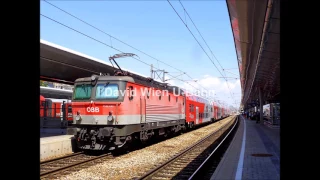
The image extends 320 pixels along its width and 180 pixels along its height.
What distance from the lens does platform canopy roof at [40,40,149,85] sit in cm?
1192

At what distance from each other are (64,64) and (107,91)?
3435 mm

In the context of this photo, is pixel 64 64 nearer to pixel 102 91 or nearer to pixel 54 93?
pixel 102 91

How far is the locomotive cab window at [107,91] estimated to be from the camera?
11.6m

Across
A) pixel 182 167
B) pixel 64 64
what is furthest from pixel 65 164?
pixel 64 64

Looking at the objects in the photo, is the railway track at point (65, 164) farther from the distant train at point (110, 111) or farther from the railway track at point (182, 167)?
the railway track at point (182, 167)

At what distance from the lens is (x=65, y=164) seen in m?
10.1
